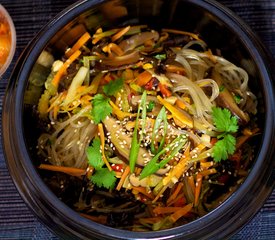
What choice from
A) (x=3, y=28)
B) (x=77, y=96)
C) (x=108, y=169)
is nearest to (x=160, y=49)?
(x=77, y=96)

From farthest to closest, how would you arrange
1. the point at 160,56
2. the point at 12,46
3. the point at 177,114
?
the point at 12,46, the point at 160,56, the point at 177,114

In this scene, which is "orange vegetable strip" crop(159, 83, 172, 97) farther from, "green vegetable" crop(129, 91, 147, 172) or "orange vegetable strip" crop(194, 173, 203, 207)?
"orange vegetable strip" crop(194, 173, 203, 207)

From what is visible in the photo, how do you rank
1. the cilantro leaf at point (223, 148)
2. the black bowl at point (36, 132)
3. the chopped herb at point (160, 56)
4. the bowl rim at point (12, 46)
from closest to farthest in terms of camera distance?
the black bowl at point (36, 132) < the cilantro leaf at point (223, 148) < the chopped herb at point (160, 56) < the bowl rim at point (12, 46)

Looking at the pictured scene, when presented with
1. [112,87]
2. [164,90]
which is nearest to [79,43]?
[112,87]

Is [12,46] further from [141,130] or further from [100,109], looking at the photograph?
[141,130]

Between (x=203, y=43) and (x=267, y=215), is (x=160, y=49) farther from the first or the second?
(x=267, y=215)

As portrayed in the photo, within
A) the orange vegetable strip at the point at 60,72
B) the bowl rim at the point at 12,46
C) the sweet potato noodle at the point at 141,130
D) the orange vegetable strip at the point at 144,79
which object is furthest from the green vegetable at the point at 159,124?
the bowl rim at the point at 12,46

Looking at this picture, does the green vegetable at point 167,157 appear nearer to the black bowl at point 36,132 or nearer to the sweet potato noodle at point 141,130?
the sweet potato noodle at point 141,130

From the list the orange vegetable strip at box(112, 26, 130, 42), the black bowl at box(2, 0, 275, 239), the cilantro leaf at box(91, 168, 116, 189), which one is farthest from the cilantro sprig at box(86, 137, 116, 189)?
the orange vegetable strip at box(112, 26, 130, 42)
